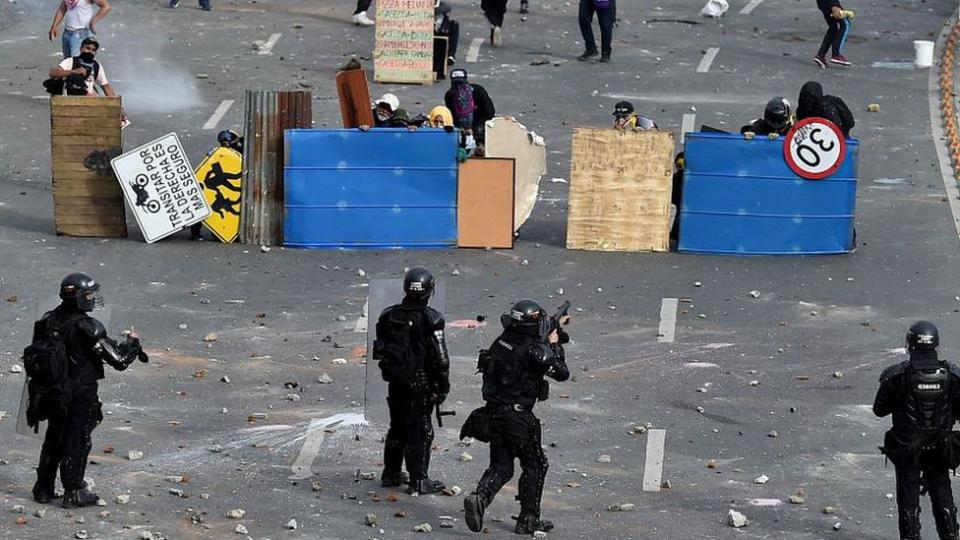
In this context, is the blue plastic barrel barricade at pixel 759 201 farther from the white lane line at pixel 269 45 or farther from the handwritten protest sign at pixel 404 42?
the white lane line at pixel 269 45

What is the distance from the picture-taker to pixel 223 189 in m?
21.5

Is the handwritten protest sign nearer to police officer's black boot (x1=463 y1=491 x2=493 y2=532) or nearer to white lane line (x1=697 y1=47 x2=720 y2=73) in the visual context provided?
white lane line (x1=697 y1=47 x2=720 y2=73)

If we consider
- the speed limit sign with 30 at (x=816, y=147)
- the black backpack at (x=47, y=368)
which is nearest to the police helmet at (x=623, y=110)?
the speed limit sign with 30 at (x=816, y=147)

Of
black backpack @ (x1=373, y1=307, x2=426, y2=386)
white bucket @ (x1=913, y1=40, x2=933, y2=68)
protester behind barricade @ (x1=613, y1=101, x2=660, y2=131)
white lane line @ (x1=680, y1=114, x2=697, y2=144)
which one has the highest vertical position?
white bucket @ (x1=913, y1=40, x2=933, y2=68)

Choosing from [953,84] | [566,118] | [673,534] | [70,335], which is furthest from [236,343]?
[953,84]

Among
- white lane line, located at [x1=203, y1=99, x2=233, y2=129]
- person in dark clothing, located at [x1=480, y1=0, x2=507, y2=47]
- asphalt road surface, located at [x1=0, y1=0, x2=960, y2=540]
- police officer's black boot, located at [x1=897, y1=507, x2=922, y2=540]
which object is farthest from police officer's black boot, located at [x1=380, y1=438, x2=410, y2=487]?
person in dark clothing, located at [x1=480, y1=0, x2=507, y2=47]

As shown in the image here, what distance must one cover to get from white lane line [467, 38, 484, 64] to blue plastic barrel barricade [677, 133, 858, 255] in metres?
9.02

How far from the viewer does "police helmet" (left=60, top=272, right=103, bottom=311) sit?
1312 centimetres

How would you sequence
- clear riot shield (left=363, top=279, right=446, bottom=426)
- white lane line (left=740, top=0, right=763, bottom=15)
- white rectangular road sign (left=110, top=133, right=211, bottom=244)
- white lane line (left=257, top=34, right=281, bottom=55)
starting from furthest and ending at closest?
white lane line (left=740, top=0, right=763, bottom=15) < white lane line (left=257, top=34, right=281, bottom=55) < white rectangular road sign (left=110, top=133, right=211, bottom=244) < clear riot shield (left=363, top=279, right=446, bottom=426)

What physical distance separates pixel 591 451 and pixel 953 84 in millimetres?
16016

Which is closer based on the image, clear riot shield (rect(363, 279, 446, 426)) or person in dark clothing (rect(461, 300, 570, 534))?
person in dark clothing (rect(461, 300, 570, 534))

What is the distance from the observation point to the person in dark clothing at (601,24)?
2895 cm

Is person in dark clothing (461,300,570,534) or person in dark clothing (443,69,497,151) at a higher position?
person in dark clothing (443,69,497,151)

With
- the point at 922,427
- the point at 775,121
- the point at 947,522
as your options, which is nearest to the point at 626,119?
the point at 775,121
